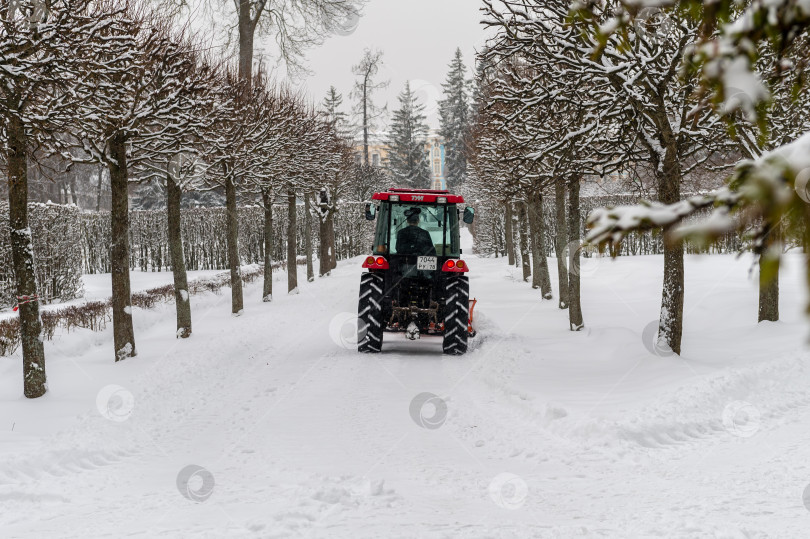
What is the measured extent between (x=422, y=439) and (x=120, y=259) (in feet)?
20.6

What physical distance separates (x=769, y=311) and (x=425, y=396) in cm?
681

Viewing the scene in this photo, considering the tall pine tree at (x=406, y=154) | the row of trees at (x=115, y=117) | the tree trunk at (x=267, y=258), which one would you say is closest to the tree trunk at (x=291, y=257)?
the tree trunk at (x=267, y=258)

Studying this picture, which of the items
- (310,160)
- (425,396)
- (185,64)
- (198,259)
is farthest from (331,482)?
(198,259)

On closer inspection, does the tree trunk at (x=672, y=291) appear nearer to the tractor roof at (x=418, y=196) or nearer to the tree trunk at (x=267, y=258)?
the tractor roof at (x=418, y=196)

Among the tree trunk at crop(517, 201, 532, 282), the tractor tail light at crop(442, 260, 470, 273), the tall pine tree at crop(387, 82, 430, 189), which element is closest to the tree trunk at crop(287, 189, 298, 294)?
the tree trunk at crop(517, 201, 532, 282)

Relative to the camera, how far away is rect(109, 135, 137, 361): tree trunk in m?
9.02

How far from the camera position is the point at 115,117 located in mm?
7656

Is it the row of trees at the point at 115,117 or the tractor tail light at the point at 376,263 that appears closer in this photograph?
the row of trees at the point at 115,117

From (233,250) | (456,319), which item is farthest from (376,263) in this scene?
(233,250)

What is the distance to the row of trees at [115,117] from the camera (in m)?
6.36

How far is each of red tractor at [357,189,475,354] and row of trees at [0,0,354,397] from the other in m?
3.57

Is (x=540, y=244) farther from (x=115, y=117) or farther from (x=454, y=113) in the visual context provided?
(x=454, y=113)

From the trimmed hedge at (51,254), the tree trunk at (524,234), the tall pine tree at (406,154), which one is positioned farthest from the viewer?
the tall pine tree at (406,154)

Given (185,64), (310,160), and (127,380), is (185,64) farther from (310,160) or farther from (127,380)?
(310,160)
